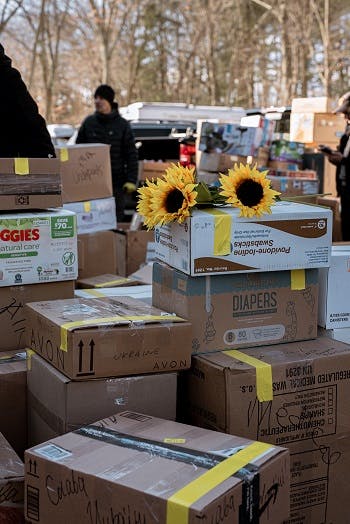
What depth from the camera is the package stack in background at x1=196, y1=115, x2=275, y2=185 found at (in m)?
7.94

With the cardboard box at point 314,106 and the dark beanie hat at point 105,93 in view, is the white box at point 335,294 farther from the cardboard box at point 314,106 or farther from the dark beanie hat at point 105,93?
the cardboard box at point 314,106

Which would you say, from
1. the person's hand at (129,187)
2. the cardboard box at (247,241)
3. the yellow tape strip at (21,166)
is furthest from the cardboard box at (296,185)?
the cardboard box at (247,241)

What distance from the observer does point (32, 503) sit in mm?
2369

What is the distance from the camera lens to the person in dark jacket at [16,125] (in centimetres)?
409

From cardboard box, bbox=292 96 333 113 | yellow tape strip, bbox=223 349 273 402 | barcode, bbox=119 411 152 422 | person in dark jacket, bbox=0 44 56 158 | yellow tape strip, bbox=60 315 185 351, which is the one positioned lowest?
barcode, bbox=119 411 152 422

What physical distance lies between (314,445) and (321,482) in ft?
0.44

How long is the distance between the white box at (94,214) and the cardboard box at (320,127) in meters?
4.14

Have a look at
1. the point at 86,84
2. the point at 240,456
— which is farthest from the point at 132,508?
the point at 86,84

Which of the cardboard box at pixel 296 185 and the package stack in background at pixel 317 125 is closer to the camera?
the cardboard box at pixel 296 185

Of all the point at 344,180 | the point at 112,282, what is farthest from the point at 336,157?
the point at 112,282

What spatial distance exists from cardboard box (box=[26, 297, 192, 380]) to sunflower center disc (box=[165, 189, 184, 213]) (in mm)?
377

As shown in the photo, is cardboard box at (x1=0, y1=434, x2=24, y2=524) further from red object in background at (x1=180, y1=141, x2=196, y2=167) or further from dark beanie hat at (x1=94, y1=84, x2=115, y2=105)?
red object in background at (x1=180, y1=141, x2=196, y2=167)

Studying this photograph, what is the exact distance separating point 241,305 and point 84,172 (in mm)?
2810

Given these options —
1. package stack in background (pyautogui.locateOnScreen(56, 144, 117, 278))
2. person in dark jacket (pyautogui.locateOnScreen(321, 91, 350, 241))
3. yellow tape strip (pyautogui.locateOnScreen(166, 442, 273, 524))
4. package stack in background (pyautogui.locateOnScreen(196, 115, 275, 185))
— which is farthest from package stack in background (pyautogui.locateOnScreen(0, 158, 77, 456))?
package stack in background (pyautogui.locateOnScreen(196, 115, 275, 185))
